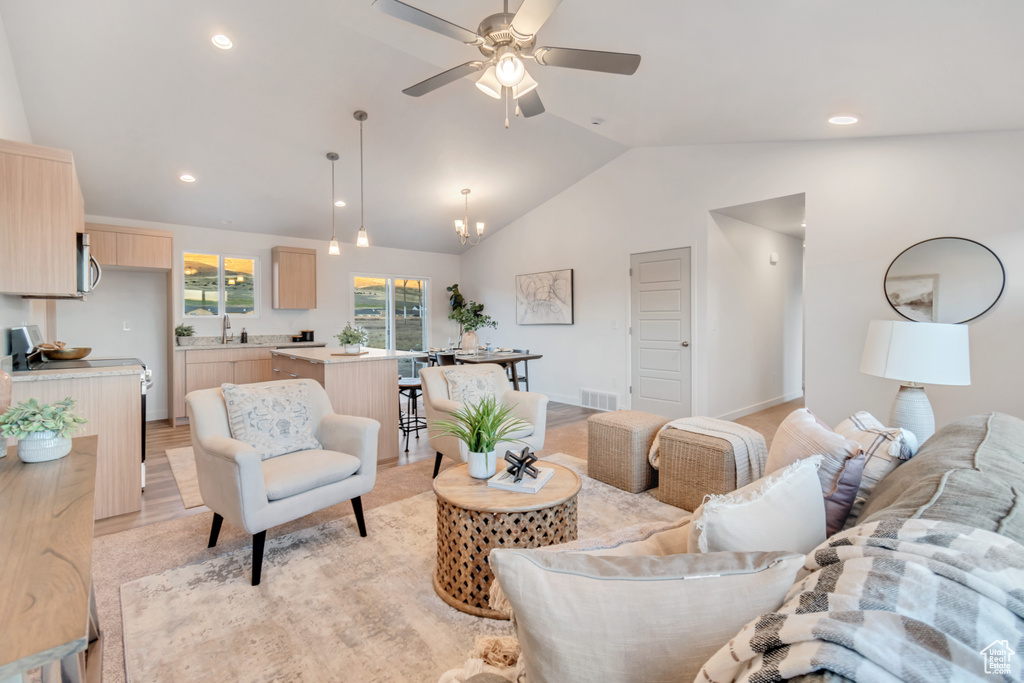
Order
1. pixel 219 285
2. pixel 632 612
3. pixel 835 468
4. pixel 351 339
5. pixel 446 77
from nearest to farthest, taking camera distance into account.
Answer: pixel 632 612 → pixel 835 468 → pixel 446 77 → pixel 351 339 → pixel 219 285

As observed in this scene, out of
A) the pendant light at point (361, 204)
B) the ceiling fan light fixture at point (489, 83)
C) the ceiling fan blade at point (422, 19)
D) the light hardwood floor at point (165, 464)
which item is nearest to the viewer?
the ceiling fan blade at point (422, 19)

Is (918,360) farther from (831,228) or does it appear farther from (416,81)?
(416,81)

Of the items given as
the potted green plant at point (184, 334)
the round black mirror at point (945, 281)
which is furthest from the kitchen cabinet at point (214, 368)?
the round black mirror at point (945, 281)

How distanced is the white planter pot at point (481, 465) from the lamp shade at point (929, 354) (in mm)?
1894

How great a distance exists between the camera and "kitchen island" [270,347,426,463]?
362 cm

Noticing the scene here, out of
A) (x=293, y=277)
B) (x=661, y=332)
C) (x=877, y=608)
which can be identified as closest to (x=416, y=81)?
(x=293, y=277)

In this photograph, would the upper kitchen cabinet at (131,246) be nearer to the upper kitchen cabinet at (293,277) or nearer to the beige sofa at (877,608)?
the upper kitchen cabinet at (293,277)

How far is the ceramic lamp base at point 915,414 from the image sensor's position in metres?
2.21

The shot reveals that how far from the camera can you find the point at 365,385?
12.5ft

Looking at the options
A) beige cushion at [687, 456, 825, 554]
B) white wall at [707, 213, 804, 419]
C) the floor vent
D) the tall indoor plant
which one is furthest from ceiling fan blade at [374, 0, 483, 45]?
the tall indoor plant

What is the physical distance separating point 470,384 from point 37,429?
91.2 inches

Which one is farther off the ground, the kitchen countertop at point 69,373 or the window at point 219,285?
the window at point 219,285

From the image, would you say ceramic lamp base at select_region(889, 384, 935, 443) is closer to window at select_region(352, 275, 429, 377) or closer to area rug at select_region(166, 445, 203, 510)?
area rug at select_region(166, 445, 203, 510)

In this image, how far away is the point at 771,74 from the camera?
9.39ft
